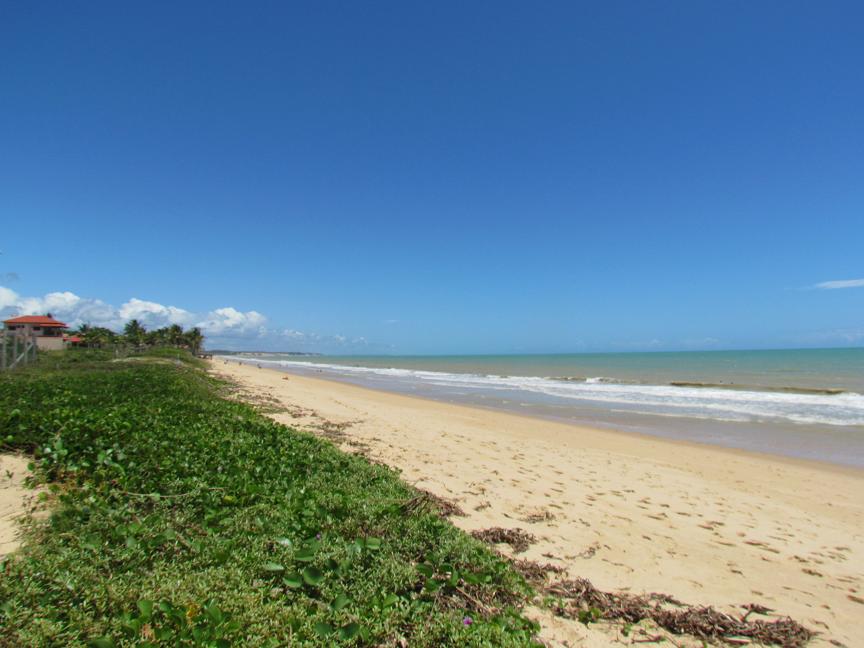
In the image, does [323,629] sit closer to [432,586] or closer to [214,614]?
[214,614]

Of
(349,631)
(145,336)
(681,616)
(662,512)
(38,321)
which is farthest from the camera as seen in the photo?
(145,336)

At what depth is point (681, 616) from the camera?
11.7 feet

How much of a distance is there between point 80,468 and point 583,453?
32.4ft

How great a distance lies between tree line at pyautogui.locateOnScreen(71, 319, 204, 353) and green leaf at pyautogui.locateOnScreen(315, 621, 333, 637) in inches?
3100

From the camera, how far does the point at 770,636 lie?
3416 millimetres

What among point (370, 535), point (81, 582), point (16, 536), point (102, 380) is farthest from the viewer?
point (102, 380)

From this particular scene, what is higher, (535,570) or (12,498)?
(12,498)

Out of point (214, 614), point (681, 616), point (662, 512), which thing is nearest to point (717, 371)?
point (662, 512)

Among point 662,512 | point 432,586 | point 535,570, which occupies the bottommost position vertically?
point 662,512

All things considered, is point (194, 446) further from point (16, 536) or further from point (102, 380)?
point (102, 380)

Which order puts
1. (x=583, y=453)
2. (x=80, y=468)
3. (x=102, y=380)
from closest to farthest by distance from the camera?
1. (x=80, y=468)
2. (x=583, y=453)
3. (x=102, y=380)

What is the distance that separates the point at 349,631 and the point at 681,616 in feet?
8.86

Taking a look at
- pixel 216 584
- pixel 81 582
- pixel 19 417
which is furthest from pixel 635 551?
pixel 19 417

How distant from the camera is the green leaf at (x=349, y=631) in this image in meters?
2.61
